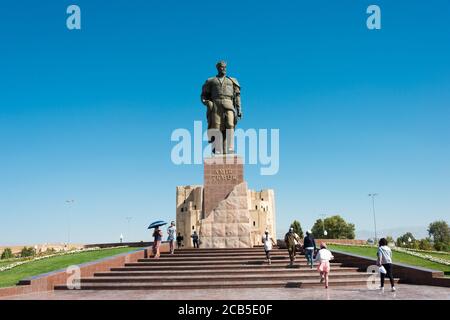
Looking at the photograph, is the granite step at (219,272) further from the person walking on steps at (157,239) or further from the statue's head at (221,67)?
the statue's head at (221,67)

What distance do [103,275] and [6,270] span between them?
5.88 m

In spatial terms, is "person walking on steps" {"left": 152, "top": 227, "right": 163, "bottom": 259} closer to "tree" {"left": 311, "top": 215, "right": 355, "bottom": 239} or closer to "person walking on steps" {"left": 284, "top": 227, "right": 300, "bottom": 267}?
"person walking on steps" {"left": 284, "top": 227, "right": 300, "bottom": 267}

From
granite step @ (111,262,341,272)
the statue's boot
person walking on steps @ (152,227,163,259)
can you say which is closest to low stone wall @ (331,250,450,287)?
granite step @ (111,262,341,272)

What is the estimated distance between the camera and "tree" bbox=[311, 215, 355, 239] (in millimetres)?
70250

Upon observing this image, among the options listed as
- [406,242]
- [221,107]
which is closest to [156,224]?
[221,107]

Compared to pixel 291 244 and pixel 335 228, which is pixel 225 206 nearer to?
pixel 291 244

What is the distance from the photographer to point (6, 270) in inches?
648

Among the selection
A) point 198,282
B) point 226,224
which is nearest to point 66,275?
point 198,282

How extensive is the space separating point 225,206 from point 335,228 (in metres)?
56.6

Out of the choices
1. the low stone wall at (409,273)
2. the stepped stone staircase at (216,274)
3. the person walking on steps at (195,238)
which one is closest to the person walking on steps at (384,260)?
the stepped stone staircase at (216,274)

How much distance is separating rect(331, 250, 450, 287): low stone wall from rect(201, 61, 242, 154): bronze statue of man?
813cm

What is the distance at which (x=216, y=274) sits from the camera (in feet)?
42.3

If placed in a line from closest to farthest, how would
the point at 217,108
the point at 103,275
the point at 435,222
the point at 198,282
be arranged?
1. the point at 198,282
2. the point at 103,275
3. the point at 217,108
4. the point at 435,222
